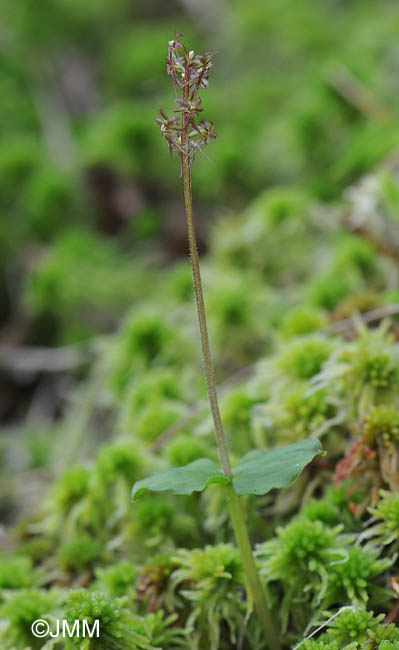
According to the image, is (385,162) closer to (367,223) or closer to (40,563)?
(367,223)

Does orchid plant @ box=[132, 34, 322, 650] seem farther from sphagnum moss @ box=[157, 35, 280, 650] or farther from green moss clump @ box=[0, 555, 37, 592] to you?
green moss clump @ box=[0, 555, 37, 592]

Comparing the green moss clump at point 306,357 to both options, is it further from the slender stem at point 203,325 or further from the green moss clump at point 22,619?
the green moss clump at point 22,619

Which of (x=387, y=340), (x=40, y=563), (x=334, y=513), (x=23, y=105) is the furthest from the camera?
(x=23, y=105)

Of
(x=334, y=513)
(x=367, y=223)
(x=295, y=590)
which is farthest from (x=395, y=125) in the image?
(x=295, y=590)

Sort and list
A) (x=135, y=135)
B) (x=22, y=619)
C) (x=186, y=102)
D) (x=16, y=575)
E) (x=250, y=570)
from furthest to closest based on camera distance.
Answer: (x=135, y=135) → (x=16, y=575) → (x=22, y=619) → (x=250, y=570) → (x=186, y=102)

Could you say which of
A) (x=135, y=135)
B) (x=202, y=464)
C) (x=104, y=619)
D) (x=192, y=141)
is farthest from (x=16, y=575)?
(x=135, y=135)

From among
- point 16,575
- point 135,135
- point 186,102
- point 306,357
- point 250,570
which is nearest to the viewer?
point 186,102

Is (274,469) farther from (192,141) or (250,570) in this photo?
(192,141)

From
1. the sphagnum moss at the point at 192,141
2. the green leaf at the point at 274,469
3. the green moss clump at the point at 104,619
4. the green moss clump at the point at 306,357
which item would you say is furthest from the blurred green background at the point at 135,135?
the green moss clump at the point at 104,619
